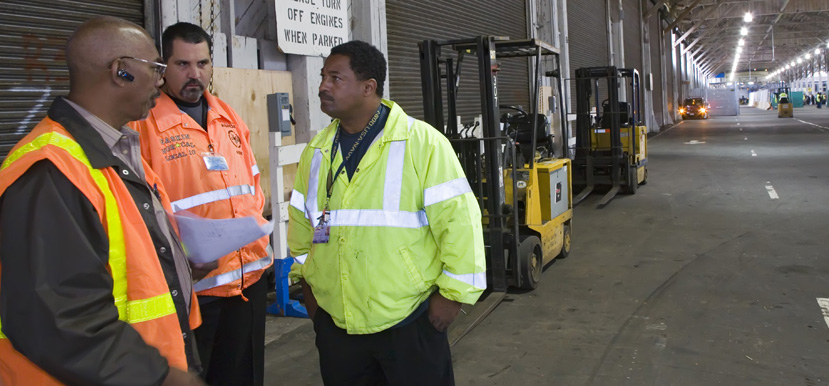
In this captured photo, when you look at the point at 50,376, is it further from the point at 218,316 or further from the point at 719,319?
the point at 719,319

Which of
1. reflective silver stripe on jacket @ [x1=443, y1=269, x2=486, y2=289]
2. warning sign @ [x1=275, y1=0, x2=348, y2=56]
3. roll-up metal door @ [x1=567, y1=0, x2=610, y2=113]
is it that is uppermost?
roll-up metal door @ [x1=567, y1=0, x2=610, y2=113]

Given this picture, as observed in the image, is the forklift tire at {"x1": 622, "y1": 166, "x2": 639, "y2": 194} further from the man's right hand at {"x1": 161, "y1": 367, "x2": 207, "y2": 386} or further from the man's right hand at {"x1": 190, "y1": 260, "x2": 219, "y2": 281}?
the man's right hand at {"x1": 161, "y1": 367, "x2": 207, "y2": 386}

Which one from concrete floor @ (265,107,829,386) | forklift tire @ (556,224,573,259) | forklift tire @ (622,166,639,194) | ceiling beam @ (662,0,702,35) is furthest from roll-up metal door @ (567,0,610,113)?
ceiling beam @ (662,0,702,35)

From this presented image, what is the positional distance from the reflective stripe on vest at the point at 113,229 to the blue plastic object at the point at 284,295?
4.42 meters

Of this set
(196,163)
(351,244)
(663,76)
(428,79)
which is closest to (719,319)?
(428,79)

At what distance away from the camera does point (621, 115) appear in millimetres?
14602

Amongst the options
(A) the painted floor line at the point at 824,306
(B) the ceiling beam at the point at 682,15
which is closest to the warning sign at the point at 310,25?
(A) the painted floor line at the point at 824,306

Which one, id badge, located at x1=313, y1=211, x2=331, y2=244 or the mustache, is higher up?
the mustache

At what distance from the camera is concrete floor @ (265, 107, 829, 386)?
4.64 metres

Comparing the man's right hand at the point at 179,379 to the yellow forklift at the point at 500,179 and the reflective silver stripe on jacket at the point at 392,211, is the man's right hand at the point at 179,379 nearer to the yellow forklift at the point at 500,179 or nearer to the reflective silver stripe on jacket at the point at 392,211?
the reflective silver stripe on jacket at the point at 392,211

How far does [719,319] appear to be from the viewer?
565 centimetres

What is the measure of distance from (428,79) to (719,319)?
344 cm

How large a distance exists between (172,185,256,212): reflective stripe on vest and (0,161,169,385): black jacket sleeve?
1271 millimetres

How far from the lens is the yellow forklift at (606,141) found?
13516 millimetres
